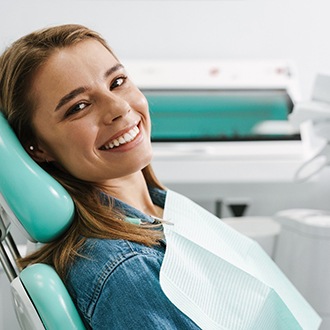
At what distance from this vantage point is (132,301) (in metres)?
0.98

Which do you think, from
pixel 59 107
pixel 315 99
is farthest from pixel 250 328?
pixel 315 99

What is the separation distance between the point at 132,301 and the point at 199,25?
2126 mm

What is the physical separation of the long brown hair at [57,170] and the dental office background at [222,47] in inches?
58.5

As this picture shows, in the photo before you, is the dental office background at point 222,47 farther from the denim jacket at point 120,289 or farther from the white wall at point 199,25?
the denim jacket at point 120,289

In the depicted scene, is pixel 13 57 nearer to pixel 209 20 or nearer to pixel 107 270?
pixel 107 270

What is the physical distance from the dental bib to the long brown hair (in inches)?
2.7

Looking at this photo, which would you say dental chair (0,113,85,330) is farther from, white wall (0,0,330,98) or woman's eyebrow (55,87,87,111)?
white wall (0,0,330,98)

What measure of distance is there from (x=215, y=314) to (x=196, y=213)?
11.0 inches

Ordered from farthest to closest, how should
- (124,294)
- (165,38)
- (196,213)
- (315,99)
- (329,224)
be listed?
(165,38), (315,99), (329,224), (196,213), (124,294)

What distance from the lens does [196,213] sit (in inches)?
53.6

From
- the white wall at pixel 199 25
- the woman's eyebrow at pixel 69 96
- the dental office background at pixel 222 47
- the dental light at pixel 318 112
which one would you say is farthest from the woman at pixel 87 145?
the white wall at pixel 199 25

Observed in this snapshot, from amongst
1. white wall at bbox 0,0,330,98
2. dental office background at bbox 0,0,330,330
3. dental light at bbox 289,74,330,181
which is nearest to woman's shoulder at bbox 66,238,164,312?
dental light at bbox 289,74,330,181

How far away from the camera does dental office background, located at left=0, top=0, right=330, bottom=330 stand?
2.68 meters

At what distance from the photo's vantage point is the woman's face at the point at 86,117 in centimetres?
111
